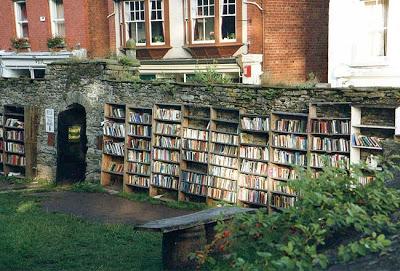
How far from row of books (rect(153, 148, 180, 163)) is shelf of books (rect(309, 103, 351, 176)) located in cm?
371

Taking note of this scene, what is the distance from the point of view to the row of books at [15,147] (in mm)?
17000

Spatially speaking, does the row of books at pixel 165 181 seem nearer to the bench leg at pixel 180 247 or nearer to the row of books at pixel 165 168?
the row of books at pixel 165 168

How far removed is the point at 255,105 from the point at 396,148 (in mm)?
3278

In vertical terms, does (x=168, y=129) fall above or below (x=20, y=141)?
above

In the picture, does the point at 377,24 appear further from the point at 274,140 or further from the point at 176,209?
the point at 176,209

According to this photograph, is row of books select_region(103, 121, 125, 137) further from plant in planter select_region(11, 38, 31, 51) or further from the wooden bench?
plant in planter select_region(11, 38, 31, 51)

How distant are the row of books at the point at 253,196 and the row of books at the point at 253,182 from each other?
0.11 metres

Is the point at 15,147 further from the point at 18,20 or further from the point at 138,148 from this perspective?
the point at 18,20

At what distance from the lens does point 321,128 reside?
10648mm

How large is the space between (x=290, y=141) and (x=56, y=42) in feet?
45.9

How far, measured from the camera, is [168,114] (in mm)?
13297

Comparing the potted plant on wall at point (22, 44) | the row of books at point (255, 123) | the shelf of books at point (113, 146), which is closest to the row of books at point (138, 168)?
the shelf of books at point (113, 146)

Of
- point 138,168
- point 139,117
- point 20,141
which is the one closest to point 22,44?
point 20,141

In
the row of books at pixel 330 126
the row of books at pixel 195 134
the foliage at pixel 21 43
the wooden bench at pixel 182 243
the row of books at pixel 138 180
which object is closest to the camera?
the wooden bench at pixel 182 243
